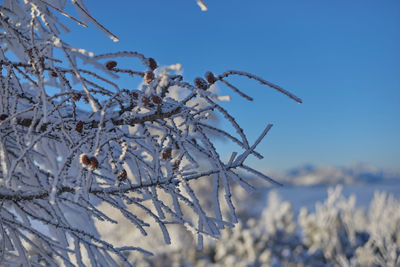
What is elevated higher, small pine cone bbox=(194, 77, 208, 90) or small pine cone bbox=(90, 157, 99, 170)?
small pine cone bbox=(194, 77, 208, 90)

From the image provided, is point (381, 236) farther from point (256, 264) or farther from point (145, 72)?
point (145, 72)

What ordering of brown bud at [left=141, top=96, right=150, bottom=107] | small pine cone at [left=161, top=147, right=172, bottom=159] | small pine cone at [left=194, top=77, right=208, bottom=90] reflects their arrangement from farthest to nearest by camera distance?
small pine cone at [left=161, top=147, right=172, bottom=159], small pine cone at [left=194, top=77, right=208, bottom=90], brown bud at [left=141, top=96, right=150, bottom=107]

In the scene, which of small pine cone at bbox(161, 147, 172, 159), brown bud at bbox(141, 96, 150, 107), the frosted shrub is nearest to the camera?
brown bud at bbox(141, 96, 150, 107)

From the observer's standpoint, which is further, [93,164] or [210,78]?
[210,78]

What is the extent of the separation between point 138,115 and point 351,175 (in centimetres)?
4287

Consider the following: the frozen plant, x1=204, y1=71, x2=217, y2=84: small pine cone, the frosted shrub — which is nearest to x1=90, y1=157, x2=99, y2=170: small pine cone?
the frozen plant

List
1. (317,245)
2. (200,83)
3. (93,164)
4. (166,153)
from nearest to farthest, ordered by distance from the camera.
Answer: (93,164), (200,83), (166,153), (317,245)

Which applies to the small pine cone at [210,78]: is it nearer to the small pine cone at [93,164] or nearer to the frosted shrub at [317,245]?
the small pine cone at [93,164]

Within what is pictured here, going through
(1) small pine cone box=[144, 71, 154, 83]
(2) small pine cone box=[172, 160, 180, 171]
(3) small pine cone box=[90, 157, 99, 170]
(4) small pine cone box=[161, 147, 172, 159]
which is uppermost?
(1) small pine cone box=[144, 71, 154, 83]

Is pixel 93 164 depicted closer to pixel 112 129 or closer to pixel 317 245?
pixel 112 129

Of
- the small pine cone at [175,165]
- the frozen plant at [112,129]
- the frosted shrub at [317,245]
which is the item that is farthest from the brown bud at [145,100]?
the frosted shrub at [317,245]

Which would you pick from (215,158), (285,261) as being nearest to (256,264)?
(285,261)

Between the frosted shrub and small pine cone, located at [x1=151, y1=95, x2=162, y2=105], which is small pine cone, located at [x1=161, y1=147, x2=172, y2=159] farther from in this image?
the frosted shrub

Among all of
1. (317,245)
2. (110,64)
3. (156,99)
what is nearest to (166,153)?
(156,99)
